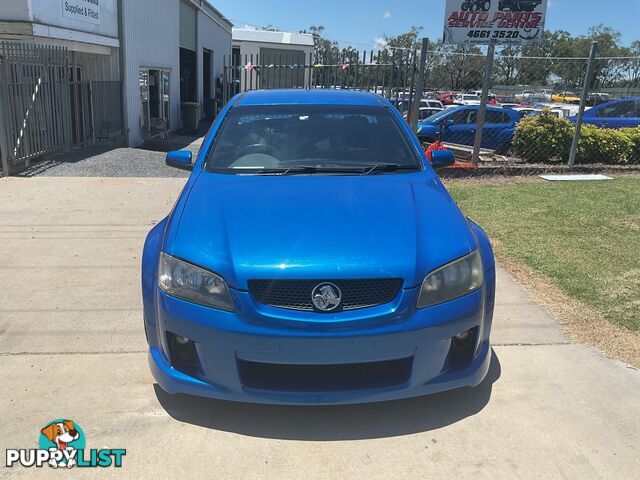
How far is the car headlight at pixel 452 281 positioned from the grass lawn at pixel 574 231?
204cm

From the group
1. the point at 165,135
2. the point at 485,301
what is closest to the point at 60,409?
the point at 485,301

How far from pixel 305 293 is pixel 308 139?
1.77 meters

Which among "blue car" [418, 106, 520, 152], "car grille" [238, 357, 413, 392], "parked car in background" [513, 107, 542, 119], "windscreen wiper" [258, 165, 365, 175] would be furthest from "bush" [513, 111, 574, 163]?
"car grille" [238, 357, 413, 392]

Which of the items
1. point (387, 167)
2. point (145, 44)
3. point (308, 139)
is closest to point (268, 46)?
point (145, 44)

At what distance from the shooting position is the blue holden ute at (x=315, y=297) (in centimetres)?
260

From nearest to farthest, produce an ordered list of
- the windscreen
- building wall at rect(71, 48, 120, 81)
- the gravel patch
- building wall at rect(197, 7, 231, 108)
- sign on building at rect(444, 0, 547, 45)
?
the windscreen < the gravel patch < sign on building at rect(444, 0, 547, 45) < building wall at rect(71, 48, 120, 81) < building wall at rect(197, 7, 231, 108)

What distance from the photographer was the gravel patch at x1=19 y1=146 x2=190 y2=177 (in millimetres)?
10055

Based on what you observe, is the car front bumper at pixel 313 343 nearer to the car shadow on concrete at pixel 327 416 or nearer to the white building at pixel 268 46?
the car shadow on concrete at pixel 327 416

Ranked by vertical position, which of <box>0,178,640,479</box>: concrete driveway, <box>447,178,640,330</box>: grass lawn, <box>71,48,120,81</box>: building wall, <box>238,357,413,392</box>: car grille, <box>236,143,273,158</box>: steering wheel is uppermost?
Result: <box>71,48,120,81</box>: building wall

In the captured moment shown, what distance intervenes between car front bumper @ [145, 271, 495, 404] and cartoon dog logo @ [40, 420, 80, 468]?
547 mm

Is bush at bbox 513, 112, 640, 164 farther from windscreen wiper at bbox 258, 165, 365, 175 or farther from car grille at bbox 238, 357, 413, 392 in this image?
car grille at bbox 238, 357, 413, 392

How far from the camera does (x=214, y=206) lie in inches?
123

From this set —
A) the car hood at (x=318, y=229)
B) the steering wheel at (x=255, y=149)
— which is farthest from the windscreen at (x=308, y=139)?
the car hood at (x=318, y=229)

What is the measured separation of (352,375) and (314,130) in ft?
6.79
